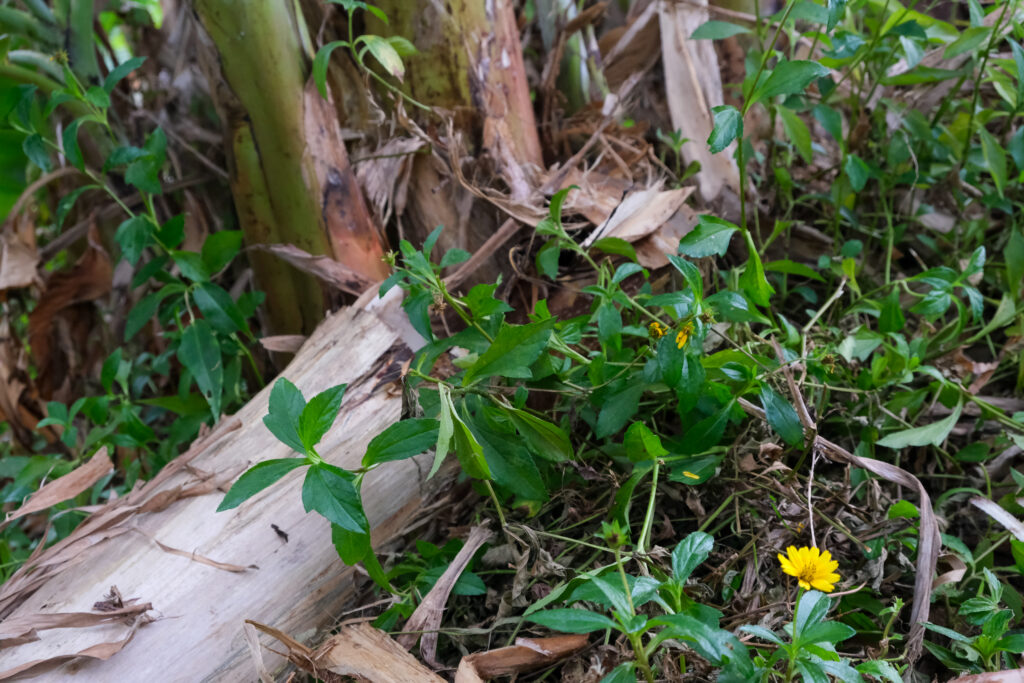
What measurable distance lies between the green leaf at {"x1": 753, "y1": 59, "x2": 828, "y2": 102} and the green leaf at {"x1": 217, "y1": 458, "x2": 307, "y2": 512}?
796mm

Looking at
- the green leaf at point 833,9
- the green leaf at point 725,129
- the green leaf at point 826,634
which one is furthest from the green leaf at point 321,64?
the green leaf at point 826,634

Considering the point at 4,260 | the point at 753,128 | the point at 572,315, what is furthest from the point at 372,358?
the point at 4,260

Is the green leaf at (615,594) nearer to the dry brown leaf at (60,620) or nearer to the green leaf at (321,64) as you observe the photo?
the dry brown leaf at (60,620)

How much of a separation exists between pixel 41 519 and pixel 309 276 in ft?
3.07

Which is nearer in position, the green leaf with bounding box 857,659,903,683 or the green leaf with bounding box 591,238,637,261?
the green leaf with bounding box 857,659,903,683

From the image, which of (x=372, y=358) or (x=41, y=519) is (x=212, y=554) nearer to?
(x=372, y=358)

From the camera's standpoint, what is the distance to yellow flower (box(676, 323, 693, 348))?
0.88 metres

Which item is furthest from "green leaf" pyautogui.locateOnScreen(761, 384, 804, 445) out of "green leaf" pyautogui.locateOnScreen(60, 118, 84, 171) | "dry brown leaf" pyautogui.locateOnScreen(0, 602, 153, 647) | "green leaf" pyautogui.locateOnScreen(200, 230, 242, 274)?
"green leaf" pyautogui.locateOnScreen(60, 118, 84, 171)

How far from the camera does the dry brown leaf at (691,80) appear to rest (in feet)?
4.86

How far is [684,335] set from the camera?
885mm

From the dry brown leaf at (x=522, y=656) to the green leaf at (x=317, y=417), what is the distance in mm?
311

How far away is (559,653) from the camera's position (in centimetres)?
82

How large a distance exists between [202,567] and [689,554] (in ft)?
2.26

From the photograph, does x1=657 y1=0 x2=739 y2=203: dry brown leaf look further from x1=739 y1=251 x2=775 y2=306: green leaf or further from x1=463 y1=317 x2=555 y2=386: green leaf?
x1=463 y1=317 x2=555 y2=386: green leaf
